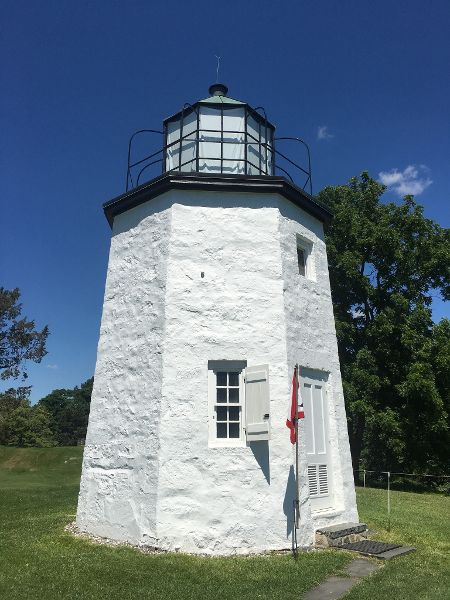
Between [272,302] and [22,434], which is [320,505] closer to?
[272,302]

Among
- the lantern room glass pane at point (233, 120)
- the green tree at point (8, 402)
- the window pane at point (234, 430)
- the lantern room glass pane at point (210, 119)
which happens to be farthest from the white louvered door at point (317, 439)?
the green tree at point (8, 402)

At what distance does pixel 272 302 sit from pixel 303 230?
222 cm

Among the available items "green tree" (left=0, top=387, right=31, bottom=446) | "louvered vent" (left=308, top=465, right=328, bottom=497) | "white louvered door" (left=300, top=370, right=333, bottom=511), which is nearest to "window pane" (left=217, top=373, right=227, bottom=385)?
A: "white louvered door" (left=300, top=370, right=333, bottom=511)

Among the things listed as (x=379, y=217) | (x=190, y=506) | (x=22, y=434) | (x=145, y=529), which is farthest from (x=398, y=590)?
(x=22, y=434)

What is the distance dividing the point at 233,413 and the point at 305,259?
3.94 meters

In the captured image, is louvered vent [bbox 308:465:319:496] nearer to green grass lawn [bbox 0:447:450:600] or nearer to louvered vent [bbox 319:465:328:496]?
louvered vent [bbox 319:465:328:496]

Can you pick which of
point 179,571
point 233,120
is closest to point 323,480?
point 179,571

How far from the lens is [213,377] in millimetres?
8930

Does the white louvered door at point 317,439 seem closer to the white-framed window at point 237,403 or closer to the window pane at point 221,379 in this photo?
the white-framed window at point 237,403

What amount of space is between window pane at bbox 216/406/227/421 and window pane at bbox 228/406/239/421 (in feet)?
0.26

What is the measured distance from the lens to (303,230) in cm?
1062

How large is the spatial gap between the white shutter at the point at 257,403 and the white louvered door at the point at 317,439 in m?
1.20

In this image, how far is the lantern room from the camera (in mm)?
10625

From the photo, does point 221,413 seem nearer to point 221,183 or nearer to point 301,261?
point 301,261
